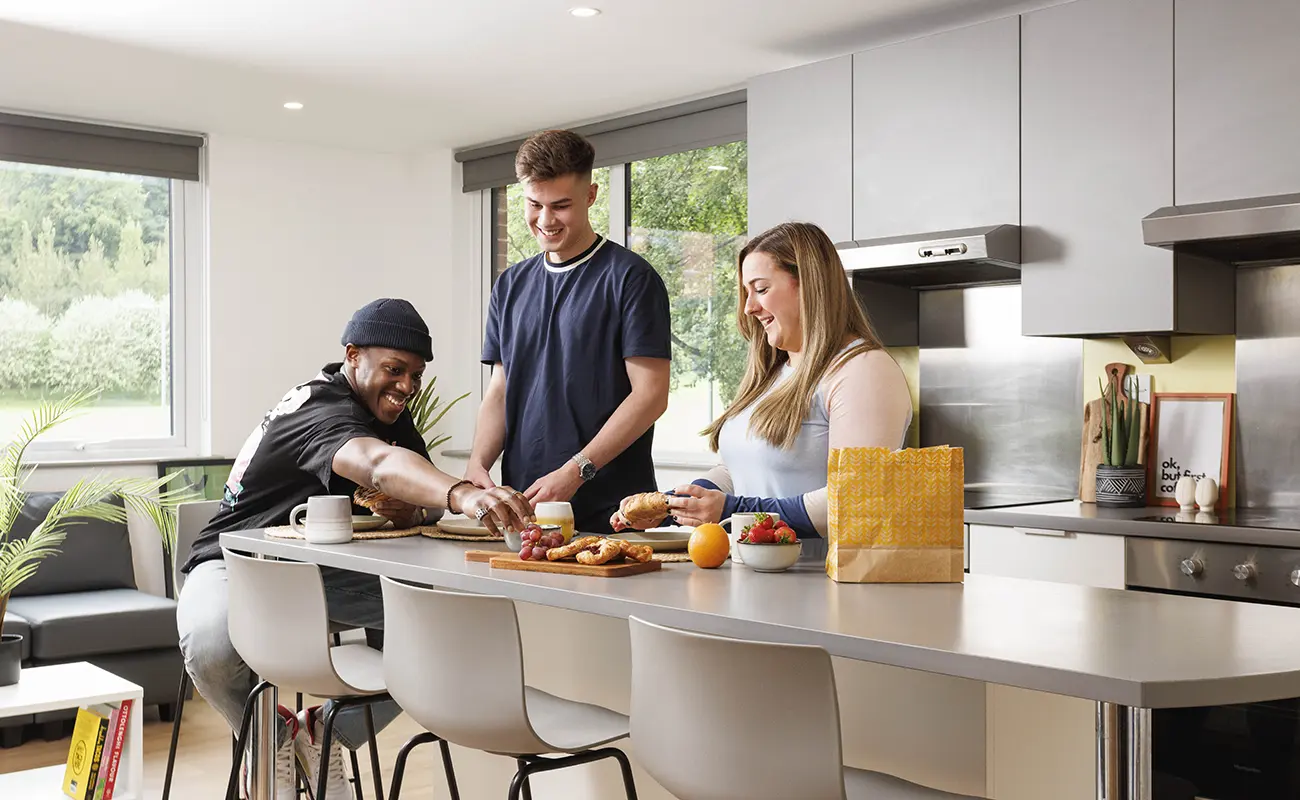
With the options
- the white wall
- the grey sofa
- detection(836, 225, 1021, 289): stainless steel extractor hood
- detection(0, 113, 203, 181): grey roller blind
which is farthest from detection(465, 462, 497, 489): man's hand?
detection(0, 113, 203, 181): grey roller blind

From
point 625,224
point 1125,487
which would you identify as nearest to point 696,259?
point 625,224

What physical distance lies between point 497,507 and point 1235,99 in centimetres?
235

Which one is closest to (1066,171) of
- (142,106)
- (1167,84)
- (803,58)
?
(1167,84)

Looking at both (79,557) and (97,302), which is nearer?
(79,557)

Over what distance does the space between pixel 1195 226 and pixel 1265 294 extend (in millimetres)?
576

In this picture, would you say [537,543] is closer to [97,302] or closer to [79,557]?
[79,557]

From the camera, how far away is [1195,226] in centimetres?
330

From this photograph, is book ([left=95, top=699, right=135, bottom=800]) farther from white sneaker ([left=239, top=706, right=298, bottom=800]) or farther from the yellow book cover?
white sneaker ([left=239, top=706, right=298, bottom=800])

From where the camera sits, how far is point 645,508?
2207 mm

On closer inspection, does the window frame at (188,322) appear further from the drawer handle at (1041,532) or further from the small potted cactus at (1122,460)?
the small potted cactus at (1122,460)

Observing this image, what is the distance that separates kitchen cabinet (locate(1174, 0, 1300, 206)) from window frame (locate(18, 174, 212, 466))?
434 cm

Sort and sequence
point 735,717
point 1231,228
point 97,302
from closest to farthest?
point 735,717 → point 1231,228 → point 97,302

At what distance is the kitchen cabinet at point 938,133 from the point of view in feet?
12.6

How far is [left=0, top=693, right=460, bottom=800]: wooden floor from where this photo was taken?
3930 mm
